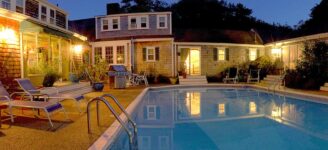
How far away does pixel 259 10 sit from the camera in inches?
3191

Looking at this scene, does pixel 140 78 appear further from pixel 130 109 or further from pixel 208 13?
pixel 208 13

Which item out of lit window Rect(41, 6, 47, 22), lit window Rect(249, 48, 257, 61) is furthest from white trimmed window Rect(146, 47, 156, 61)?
lit window Rect(249, 48, 257, 61)

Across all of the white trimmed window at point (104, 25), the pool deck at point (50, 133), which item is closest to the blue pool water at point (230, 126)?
the pool deck at point (50, 133)

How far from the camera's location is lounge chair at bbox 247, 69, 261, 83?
67.9ft

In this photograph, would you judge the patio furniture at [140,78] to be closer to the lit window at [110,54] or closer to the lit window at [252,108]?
the lit window at [110,54]

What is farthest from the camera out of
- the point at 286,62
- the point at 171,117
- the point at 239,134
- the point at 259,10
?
the point at 259,10

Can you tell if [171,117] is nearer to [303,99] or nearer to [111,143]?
[111,143]

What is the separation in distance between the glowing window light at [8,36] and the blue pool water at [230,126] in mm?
5603

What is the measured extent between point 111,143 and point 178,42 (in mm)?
17596

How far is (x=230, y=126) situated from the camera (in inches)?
320

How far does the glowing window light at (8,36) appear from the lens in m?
10.1

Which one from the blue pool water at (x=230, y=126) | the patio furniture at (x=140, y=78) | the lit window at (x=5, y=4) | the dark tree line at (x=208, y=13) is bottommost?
the blue pool water at (x=230, y=126)

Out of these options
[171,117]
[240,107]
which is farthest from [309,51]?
[171,117]

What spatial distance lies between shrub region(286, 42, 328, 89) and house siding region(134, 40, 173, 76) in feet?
29.0
